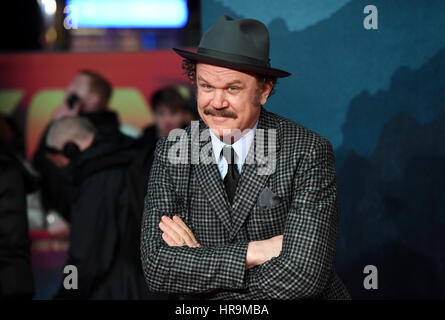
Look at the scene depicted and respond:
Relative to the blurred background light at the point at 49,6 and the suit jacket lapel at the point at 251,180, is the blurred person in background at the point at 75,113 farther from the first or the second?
the suit jacket lapel at the point at 251,180

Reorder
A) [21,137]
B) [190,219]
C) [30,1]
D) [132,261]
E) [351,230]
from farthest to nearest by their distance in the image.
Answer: [30,1]
[21,137]
[132,261]
[351,230]
[190,219]

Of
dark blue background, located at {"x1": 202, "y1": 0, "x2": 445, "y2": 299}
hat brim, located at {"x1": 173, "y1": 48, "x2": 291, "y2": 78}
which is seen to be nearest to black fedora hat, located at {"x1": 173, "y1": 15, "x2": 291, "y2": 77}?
hat brim, located at {"x1": 173, "y1": 48, "x2": 291, "y2": 78}

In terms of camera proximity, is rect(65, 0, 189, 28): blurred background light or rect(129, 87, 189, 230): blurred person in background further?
rect(65, 0, 189, 28): blurred background light

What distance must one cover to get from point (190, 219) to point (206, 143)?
34 cm

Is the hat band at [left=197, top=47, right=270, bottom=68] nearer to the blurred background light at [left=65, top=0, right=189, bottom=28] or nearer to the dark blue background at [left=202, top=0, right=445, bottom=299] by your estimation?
the dark blue background at [left=202, top=0, right=445, bottom=299]

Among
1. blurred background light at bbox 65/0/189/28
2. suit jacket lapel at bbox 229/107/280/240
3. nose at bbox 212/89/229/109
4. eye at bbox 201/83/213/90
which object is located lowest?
suit jacket lapel at bbox 229/107/280/240

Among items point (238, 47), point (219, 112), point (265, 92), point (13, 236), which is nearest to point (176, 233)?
point (219, 112)

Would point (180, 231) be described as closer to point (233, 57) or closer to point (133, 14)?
point (233, 57)

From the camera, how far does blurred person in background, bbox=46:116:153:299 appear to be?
14.6ft

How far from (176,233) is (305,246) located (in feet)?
1.75

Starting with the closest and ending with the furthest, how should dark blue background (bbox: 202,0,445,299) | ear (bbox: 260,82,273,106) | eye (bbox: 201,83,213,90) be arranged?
eye (bbox: 201,83,213,90), ear (bbox: 260,82,273,106), dark blue background (bbox: 202,0,445,299)

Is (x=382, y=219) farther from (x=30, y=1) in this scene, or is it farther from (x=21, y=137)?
(x=30, y=1)

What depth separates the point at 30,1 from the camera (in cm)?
659

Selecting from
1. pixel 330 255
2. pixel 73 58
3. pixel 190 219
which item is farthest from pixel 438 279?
pixel 73 58
